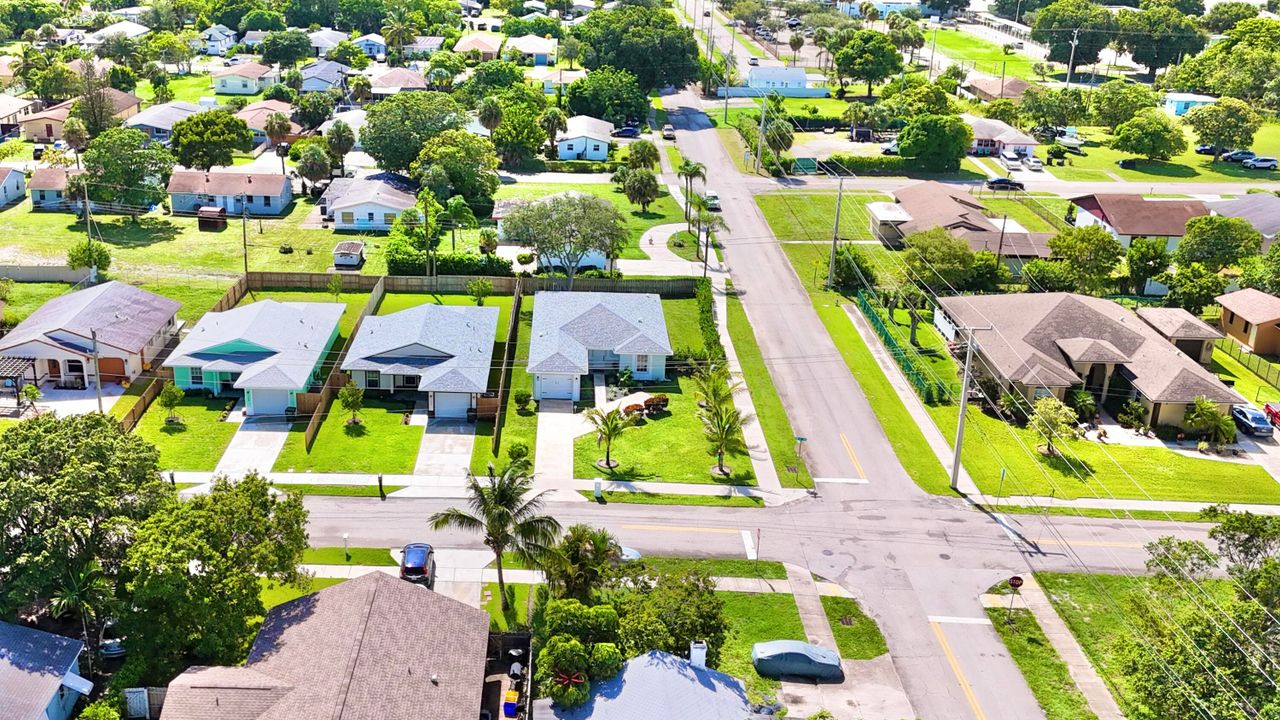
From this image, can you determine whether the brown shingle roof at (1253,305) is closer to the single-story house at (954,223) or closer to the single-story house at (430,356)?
the single-story house at (954,223)

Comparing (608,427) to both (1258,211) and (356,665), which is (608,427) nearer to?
(356,665)

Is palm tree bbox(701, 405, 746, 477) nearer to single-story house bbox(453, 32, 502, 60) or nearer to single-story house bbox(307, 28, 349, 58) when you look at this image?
single-story house bbox(453, 32, 502, 60)

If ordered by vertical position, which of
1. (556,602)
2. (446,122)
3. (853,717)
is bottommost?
(853,717)

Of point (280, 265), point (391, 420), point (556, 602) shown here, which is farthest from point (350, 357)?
point (556, 602)

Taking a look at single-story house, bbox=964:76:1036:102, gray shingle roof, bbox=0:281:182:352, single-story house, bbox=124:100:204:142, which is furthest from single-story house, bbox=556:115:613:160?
single-story house, bbox=964:76:1036:102

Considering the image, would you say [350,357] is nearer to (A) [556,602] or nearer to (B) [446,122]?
(A) [556,602]

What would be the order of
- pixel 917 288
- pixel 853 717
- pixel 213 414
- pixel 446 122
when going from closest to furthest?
pixel 853 717
pixel 213 414
pixel 917 288
pixel 446 122
